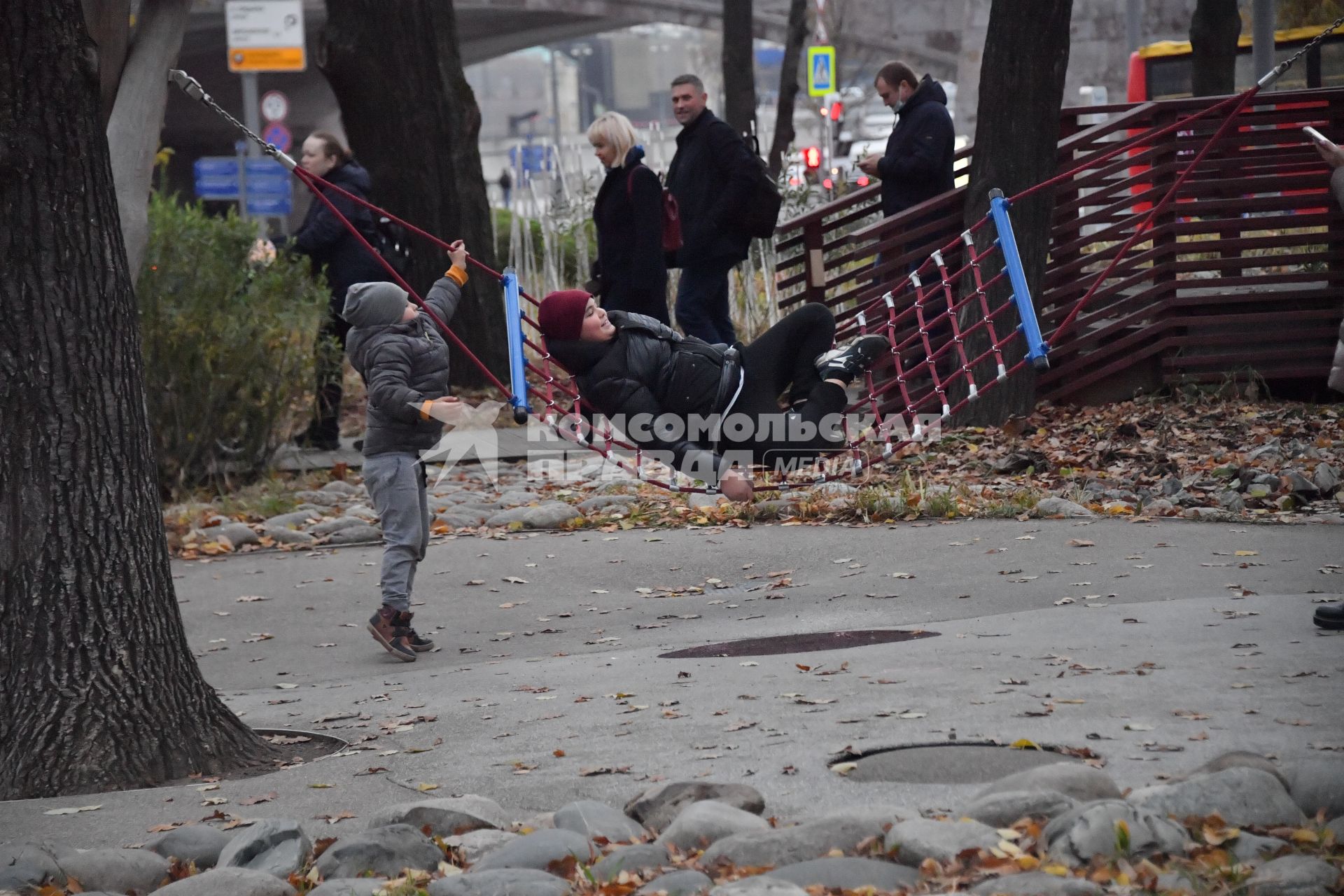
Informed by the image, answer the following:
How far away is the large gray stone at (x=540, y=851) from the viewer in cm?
412

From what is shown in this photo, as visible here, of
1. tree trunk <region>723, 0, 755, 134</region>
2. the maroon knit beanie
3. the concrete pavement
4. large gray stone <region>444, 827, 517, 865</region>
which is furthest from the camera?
tree trunk <region>723, 0, 755, 134</region>

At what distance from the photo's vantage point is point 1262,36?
1301cm

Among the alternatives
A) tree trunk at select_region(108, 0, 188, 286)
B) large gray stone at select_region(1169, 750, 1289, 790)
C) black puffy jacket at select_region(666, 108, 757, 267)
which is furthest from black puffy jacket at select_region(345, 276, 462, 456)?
large gray stone at select_region(1169, 750, 1289, 790)

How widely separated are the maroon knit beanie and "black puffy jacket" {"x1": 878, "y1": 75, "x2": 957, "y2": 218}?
4.03 meters

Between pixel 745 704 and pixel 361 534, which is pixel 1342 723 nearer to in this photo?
pixel 745 704

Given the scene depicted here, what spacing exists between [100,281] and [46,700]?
52.5 inches

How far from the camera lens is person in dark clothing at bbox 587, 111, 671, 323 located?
9242 millimetres

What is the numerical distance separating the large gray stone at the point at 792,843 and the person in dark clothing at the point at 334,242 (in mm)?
7129

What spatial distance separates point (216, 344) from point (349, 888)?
714cm

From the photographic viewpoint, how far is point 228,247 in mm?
11297

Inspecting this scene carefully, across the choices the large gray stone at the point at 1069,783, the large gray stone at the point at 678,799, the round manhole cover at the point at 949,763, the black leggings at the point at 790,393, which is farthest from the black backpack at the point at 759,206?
the large gray stone at the point at 1069,783

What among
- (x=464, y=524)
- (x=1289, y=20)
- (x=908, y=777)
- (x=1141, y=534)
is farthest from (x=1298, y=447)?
(x=1289, y=20)

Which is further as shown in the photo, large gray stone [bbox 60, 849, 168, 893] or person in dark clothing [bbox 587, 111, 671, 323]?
person in dark clothing [bbox 587, 111, 671, 323]

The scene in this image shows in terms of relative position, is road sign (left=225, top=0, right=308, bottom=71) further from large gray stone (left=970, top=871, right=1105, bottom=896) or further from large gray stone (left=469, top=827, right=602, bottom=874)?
large gray stone (left=970, top=871, right=1105, bottom=896)
